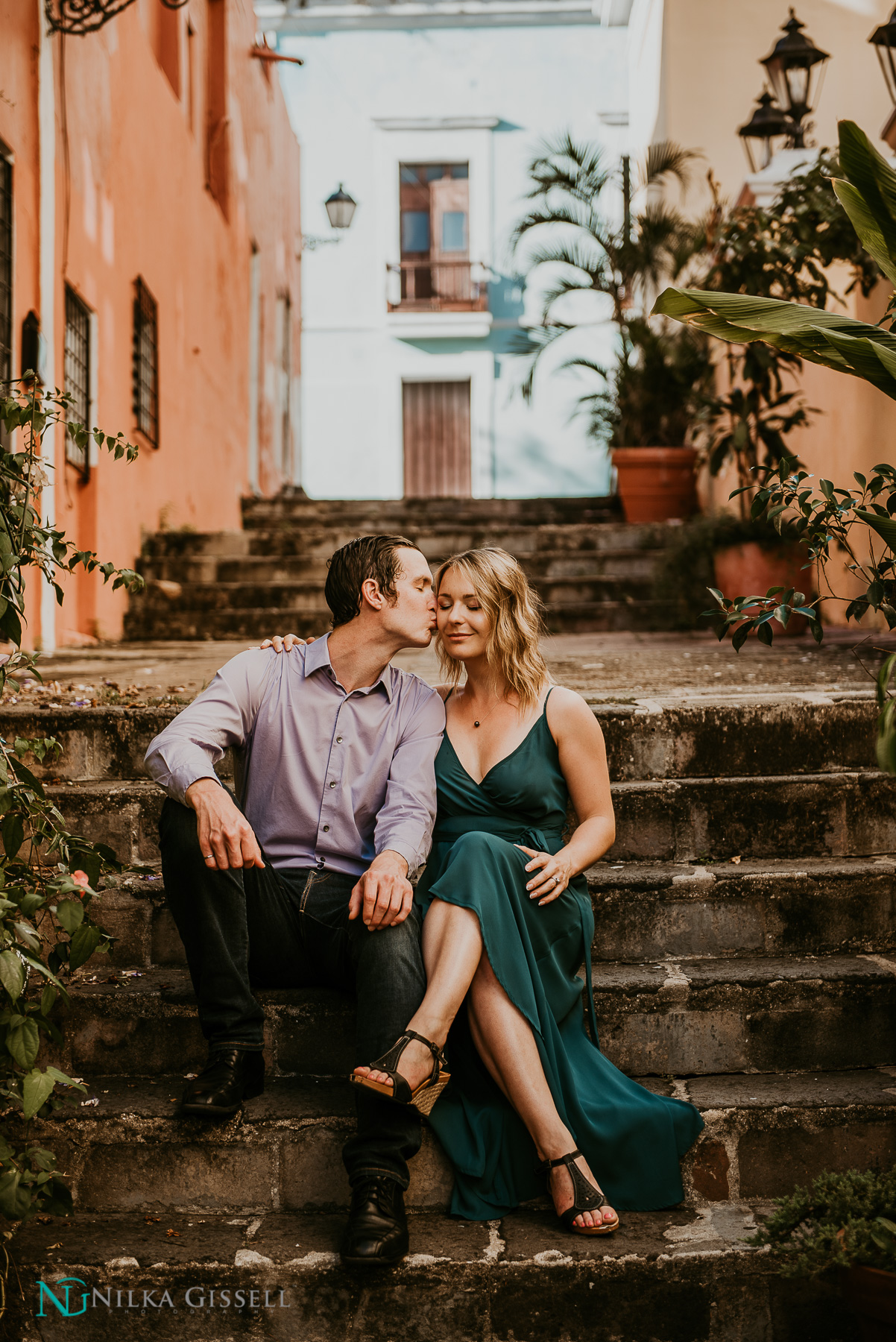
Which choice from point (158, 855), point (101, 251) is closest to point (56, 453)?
point (101, 251)

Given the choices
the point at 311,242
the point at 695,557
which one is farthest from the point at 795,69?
the point at 311,242

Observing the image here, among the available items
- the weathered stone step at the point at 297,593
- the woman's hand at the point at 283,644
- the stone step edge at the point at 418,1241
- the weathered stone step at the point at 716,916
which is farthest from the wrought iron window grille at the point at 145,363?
the stone step edge at the point at 418,1241

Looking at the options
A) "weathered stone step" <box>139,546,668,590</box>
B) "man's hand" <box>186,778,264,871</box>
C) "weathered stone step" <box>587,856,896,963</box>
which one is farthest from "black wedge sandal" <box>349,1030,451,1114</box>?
"weathered stone step" <box>139,546,668,590</box>

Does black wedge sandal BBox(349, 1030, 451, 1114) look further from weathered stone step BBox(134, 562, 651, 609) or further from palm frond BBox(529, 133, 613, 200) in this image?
palm frond BBox(529, 133, 613, 200)

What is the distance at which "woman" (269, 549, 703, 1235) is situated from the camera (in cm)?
230

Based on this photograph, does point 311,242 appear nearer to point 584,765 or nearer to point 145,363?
point 145,363

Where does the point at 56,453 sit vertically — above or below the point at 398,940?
above

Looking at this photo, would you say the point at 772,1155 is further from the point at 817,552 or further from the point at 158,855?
the point at 158,855

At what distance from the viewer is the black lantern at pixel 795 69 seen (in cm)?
669

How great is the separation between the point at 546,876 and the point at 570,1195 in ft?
1.90

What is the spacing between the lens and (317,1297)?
2.15 m

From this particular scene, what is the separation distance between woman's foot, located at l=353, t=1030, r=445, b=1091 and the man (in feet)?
0.17

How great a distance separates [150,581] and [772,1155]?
17.9ft

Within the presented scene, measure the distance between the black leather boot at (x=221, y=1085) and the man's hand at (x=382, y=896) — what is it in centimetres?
36
